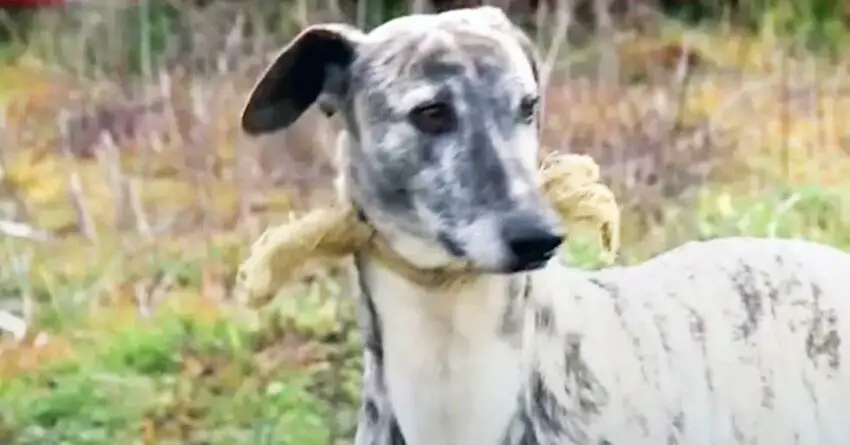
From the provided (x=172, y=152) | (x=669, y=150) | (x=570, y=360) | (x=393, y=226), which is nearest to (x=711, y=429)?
(x=570, y=360)

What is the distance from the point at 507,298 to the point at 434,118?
132 millimetres

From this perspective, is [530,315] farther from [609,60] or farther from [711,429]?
[609,60]

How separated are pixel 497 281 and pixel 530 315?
0.04m

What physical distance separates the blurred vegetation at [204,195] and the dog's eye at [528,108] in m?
0.38

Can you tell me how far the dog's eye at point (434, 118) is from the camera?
82cm

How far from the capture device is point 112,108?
123 cm

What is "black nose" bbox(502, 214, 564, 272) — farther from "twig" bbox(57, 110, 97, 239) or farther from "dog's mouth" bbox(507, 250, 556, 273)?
"twig" bbox(57, 110, 97, 239)

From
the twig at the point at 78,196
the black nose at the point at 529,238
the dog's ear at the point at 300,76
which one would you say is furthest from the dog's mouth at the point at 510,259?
the twig at the point at 78,196

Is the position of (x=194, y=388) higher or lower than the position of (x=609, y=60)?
lower

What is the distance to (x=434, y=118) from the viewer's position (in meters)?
0.82

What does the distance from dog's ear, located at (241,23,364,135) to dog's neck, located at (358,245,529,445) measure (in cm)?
12

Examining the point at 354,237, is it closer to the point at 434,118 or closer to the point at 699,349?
the point at 434,118

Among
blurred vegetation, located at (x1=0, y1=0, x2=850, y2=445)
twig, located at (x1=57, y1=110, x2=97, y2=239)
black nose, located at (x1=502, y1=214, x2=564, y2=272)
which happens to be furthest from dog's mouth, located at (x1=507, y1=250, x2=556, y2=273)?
twig, located at (x1=57, y1=110, x2=97, y2=239)

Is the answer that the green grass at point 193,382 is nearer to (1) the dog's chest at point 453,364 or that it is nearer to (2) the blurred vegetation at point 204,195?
(2) the blurred vegetation at point 204,195
